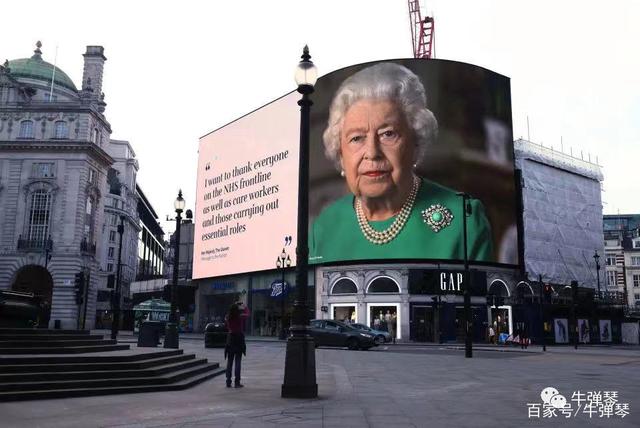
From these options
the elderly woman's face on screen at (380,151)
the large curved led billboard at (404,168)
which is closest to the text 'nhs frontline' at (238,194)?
the large curved led billboard at (404,168)

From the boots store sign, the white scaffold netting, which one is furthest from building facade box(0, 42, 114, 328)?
the white scaffold netting

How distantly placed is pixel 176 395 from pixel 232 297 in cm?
5862

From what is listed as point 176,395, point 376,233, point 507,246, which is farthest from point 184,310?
point 507,246

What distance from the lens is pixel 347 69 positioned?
5731cm

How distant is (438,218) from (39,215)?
40496mm

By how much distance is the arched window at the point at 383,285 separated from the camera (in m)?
52.7

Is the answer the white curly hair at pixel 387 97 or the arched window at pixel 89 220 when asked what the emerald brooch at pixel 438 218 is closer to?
the white curly hair at pixel 387 97

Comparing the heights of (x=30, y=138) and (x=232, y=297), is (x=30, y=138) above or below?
above

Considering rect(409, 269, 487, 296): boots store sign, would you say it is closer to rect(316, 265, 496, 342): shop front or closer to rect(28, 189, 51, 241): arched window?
rect(316, 265, 496, 342): shop front

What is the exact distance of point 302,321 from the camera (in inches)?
468

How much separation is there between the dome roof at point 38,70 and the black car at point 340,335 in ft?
188

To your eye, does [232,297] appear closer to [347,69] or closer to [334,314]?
[334,314]

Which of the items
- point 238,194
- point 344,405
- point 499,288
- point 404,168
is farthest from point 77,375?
point 238,194

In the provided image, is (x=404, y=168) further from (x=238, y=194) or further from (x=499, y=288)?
(x=238, y=194)
